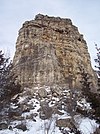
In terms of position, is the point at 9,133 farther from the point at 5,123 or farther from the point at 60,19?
the point at 60,19

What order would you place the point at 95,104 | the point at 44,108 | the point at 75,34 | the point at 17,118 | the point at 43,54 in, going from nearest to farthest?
the point at 95,104
the point at 17,118
the point at 44,108
the point at 43,54
the point at 75,34

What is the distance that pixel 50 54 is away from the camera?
53.6 m

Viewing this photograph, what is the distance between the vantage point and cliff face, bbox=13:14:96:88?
5056 centimetres

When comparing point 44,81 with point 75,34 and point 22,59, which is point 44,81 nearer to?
point 22,59

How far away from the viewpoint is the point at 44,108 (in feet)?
137

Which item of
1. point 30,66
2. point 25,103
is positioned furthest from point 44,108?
point 30,66

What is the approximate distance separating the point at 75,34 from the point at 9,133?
3095 centimetres

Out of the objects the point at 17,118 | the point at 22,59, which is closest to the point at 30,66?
the point at 22,59

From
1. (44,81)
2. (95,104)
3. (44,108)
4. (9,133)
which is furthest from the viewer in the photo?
(44,81)

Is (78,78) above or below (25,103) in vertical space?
above

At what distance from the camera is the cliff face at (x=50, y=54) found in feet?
166

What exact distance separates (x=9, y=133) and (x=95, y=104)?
1674 centimetres

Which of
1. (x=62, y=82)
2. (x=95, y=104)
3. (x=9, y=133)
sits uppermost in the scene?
(x=62, y=82)

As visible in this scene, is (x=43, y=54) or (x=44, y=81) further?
(x=43, y=54)
